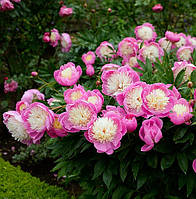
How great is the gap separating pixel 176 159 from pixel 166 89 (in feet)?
1.06

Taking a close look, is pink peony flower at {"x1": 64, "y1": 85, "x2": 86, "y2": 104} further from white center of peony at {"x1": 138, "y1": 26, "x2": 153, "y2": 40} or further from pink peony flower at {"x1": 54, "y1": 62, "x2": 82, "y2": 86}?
white center of peony at {"x1": 138, "y1": 26, "x2": 153, "y2": 40}

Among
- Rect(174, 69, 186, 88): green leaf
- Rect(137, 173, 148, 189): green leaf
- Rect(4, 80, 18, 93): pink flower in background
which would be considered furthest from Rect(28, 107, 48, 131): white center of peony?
Rect(4, 80, 18, 93): pink flower in background

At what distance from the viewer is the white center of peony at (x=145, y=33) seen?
1.89 meters

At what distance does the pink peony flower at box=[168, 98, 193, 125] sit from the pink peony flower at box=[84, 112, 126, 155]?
0.59 feet

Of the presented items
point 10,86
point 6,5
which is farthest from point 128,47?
point 10,86

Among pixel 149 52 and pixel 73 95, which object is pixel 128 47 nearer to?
pixel 149 52

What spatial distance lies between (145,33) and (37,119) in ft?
3.35

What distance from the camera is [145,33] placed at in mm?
1896

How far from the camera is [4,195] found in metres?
2.14

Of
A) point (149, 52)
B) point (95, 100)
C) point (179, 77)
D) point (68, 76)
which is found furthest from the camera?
point (149, 52)

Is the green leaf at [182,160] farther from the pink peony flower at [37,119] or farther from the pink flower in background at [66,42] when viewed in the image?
the pink flower in background at [66,42]

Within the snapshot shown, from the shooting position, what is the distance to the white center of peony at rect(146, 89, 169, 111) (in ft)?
3.40

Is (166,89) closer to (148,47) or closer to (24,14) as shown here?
(148,47)

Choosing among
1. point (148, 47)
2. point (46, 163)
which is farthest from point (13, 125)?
point (46, 163)
